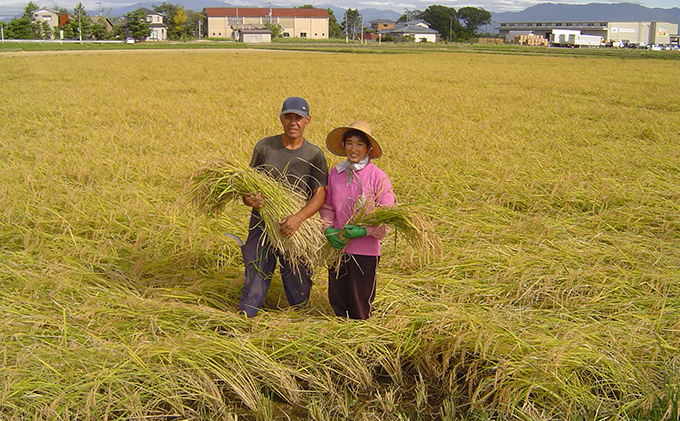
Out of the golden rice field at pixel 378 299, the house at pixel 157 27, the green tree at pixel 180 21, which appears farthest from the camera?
the green tree at pixel 180 21

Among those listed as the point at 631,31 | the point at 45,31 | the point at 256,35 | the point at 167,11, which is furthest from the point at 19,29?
the point at 631,31

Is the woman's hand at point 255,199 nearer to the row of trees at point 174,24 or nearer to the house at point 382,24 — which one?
the row of trees at point 174,24

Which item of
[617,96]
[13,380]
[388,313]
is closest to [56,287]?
[13,380]

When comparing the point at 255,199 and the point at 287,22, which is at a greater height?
the point at 287,22

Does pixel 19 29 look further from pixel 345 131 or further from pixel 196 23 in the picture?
pixel 345 131

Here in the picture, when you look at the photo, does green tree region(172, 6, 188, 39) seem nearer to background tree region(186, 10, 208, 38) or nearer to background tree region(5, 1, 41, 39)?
background tree region(186, 10, 208, 38)

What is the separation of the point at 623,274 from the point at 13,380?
291cm

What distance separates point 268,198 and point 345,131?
0.45 metres

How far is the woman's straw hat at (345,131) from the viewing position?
8.24ft

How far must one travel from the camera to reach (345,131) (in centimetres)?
262

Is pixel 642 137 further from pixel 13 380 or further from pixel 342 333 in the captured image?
pixel 13 380

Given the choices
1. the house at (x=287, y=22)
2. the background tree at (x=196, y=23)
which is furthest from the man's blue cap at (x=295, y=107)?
the background tree at (x=196, y=23)

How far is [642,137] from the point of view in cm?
761

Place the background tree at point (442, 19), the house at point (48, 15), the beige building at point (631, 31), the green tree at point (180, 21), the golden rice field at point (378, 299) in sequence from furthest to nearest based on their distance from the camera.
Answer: the background tree at point (442, 19), the beige building at point (631, 31), the house at point (48, 15), the green tree at point (180, 21), the golden rice field at point (378, 299)
